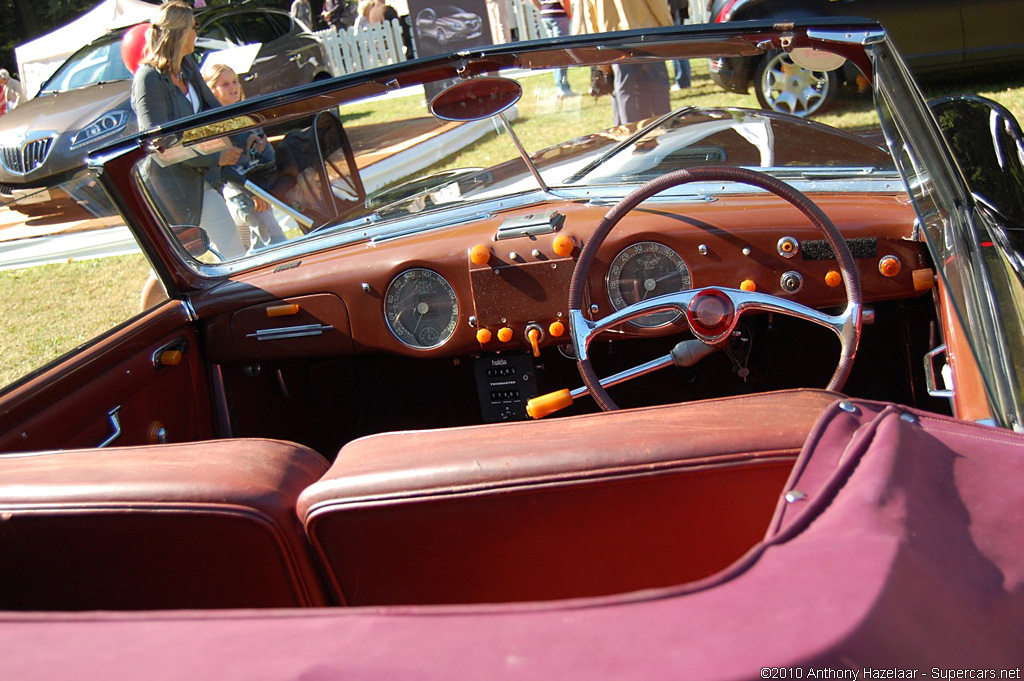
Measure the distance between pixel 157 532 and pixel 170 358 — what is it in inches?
60.7

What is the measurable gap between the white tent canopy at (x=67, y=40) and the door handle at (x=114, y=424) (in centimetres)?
1217

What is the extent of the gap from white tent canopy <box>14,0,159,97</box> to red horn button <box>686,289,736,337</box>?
1284 centimetres

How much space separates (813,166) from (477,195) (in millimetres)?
1135

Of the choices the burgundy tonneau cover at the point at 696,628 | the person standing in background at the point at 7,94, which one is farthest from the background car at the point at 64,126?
the burgundy tonneau cover at the point at 696,628

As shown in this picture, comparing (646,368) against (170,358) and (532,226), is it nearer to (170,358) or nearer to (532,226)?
(532,226)

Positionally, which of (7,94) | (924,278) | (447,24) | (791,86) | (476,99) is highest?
(476,99)

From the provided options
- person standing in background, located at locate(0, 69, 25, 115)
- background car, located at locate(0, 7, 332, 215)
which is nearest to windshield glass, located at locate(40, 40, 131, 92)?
background car, located at locate(0, 7, 332, 215)

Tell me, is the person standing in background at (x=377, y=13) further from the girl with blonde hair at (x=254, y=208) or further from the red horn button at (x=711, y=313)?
the red horn button at (x=711, y=313)

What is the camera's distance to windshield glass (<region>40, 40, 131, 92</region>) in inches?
372

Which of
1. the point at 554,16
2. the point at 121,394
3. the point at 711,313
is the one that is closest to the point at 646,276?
the point at 711,313

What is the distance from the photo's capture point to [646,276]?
8.73 feet

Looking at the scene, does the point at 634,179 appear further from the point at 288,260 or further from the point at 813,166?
the point at 288,260

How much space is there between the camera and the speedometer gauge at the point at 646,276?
8.63 ft

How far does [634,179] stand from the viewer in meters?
2.89
